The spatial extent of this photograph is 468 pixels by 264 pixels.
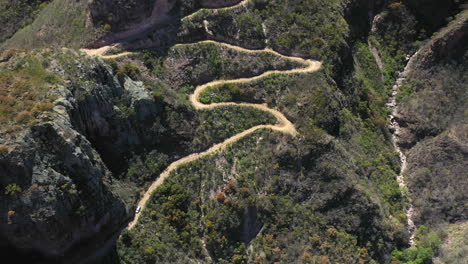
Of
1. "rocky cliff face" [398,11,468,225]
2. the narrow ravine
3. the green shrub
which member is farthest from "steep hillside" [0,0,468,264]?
the narrow ravine

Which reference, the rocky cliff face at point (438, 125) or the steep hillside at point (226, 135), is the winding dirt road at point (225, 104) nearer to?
the steep hillside at point (226, 135)

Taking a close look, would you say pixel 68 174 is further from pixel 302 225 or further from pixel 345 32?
pixel 345 32

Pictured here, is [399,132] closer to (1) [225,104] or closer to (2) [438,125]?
(2) [438,125]

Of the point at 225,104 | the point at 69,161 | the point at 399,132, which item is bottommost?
the point at 399,132

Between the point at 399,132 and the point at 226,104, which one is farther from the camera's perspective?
the point at 399,132

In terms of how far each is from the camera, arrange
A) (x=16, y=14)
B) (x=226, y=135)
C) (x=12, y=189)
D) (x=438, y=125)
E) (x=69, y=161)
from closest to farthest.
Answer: (x=12, y=189), (x=69, y=161), (x=226, y=135), (x=438, y=125), (x=16, y=14)

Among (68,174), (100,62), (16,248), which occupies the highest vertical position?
(100,62)

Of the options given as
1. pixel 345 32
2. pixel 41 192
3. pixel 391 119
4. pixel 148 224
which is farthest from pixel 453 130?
pixel 41 192

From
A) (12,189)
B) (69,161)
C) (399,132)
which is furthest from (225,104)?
(12,189)

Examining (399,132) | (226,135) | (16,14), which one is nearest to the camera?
(226,135)
